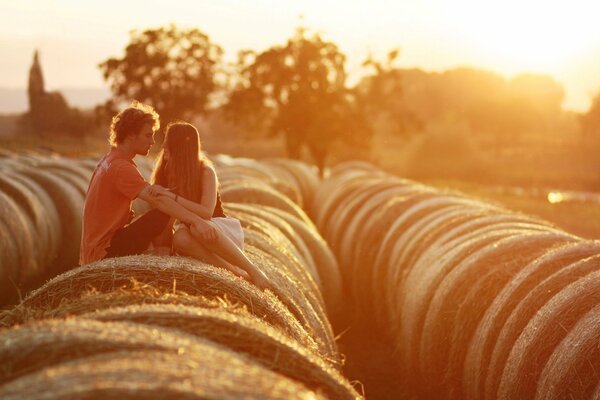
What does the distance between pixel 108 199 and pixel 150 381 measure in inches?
147

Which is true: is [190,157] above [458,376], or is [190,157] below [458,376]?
above

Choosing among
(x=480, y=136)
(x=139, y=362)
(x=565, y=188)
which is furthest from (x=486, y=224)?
(x=480, y=136)

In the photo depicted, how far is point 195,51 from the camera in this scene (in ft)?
210

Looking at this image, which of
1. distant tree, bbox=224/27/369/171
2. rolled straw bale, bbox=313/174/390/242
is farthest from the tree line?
rolled straw bale, bbox=313/174/390/242

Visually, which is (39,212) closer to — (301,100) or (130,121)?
(130,121)

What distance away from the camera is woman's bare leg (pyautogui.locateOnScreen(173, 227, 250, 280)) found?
565cm

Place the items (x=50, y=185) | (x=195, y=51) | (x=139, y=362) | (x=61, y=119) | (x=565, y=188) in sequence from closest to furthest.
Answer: (x=139, y=362) < (x=50, y=185) < (x=565, y=188) < (x=195, y=51) < (x=61, y=119)

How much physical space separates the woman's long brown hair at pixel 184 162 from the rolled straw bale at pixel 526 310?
8.50 ft

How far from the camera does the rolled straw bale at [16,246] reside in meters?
11.8

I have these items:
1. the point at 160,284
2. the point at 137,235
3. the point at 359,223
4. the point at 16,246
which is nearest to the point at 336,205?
the point at 359,223

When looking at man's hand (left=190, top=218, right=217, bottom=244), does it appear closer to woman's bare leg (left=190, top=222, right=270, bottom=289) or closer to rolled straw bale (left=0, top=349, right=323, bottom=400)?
woman's bare leg (left=190, top=222, right=270, bottom=289)

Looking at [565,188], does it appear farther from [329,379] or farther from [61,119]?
[61,119]

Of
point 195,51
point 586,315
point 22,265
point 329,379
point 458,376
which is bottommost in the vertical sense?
point 22,265

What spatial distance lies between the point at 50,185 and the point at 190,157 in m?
10.3
